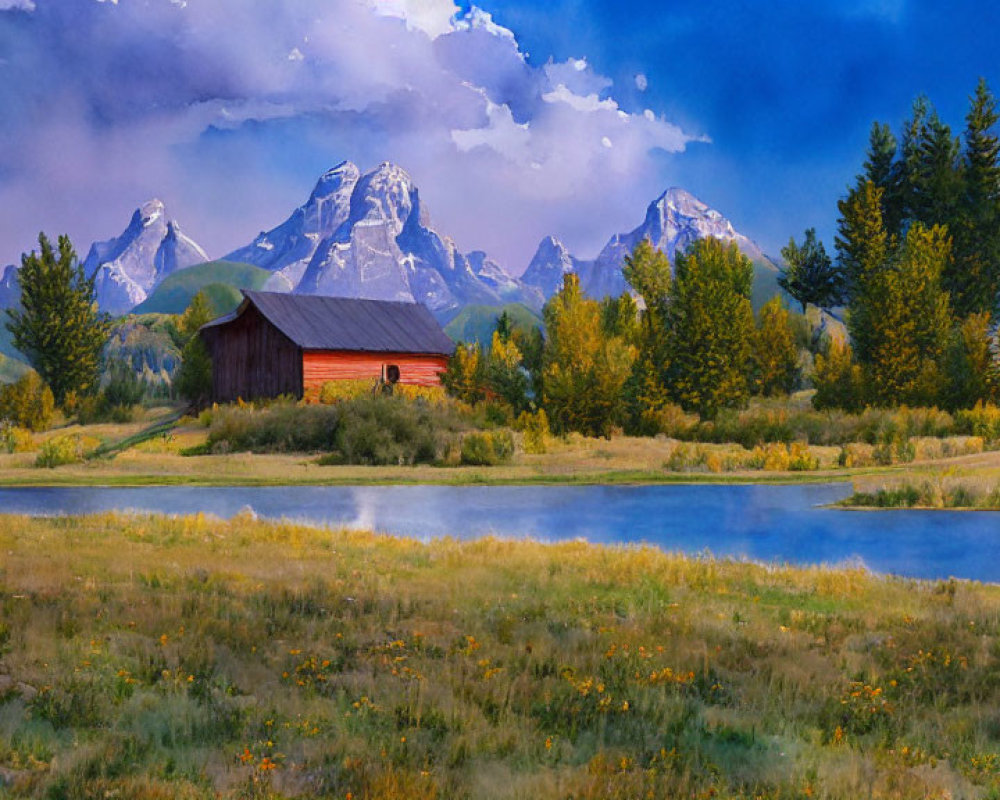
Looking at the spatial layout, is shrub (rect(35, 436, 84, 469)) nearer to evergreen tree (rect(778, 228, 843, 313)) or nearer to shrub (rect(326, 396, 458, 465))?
shrub (rect(326, 396, 458, 465))

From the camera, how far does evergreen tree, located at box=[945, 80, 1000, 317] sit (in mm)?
52406

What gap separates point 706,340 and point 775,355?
14.6 meters

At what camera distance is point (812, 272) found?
5978 centimetres

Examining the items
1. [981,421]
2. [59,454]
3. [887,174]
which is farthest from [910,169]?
[59,454]

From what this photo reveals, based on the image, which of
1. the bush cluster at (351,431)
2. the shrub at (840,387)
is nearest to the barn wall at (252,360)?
the bush cluster at (351,431)

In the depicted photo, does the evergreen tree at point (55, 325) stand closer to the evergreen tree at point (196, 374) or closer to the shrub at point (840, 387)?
the evergreen tree at point (196, 374)

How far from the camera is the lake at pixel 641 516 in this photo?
17359 mm

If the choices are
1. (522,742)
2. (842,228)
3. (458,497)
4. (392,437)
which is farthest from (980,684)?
(842,228)

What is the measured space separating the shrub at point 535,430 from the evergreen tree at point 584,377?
39.4 inches

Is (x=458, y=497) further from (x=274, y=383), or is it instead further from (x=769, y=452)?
(x=274, y=383)

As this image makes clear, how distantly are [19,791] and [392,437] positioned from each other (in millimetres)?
27217

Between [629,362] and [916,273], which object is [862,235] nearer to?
[916,273]

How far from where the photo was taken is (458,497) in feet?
78.4

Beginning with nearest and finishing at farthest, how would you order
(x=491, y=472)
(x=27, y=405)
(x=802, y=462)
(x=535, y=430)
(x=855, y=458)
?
1. (x=491, y=472)
2. (x=802, y=462)
3. (x=855, y=458)
4. (x=535, y=430)
5. (x=27, y=405)
